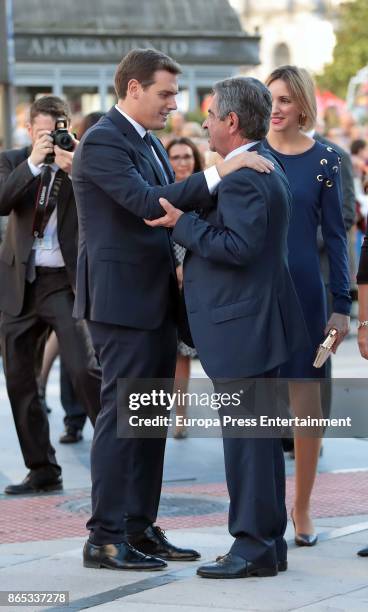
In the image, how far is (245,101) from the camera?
5.79 m

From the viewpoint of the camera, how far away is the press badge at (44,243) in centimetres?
816

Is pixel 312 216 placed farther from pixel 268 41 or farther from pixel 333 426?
pixel 268 41

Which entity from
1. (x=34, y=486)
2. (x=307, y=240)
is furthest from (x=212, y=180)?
(x=34, y=486)

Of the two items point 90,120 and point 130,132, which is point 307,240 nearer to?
point 130,132

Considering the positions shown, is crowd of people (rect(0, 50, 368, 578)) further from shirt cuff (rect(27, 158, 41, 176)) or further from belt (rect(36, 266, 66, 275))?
belt (rect(36, 266, 66, 275))

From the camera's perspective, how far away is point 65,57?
1286 inches

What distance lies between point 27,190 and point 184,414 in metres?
2.05

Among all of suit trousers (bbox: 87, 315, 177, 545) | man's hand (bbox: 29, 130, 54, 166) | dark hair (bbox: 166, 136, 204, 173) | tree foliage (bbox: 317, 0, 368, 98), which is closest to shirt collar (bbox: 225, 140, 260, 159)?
suit trousers (bbox: 87, 315, 177, 545)

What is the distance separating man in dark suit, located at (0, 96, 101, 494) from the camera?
805cm

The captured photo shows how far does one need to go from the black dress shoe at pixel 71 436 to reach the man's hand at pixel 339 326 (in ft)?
11.7

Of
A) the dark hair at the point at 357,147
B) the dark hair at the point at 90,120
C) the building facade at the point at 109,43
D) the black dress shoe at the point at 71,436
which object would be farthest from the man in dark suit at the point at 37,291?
the building facade at the point at 109,43

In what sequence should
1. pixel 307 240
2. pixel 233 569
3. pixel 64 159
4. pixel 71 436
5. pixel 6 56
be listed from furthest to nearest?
pixel 6 56, pixel 71 436, pixel 64 159, pixel 307 240, pixel 233 569

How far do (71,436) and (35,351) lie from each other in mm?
1711

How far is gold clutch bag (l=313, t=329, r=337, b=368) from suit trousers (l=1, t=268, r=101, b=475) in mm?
1787
